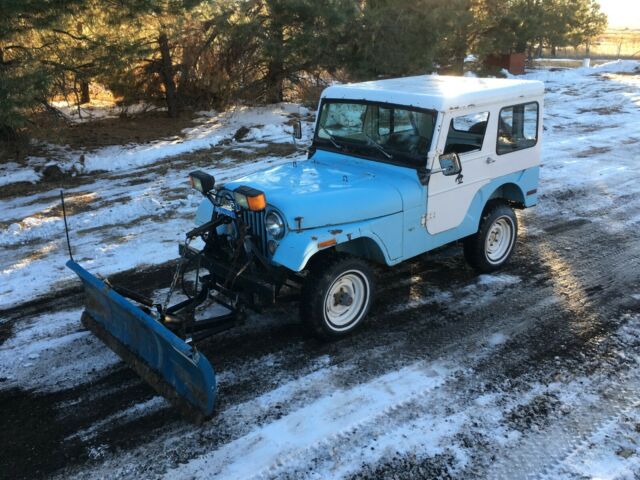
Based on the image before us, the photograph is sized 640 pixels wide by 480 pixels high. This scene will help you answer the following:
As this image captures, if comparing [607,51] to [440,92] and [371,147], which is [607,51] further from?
[371,147]

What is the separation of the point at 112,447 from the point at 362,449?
1664 millimetres

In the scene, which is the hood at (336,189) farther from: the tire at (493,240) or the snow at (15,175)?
the snow at (15,175)

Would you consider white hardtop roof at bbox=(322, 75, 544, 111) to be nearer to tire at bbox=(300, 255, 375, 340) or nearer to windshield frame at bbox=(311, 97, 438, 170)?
windshield frame at bbox=(311, 97, 438, 170)

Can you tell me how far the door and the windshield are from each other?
7.7 inches

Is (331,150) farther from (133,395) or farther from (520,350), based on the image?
(133,395)

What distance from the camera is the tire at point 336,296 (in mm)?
4453

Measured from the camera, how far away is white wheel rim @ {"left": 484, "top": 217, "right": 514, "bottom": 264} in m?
6.07

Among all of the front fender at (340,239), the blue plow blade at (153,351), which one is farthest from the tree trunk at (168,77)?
the front fender at (340,239)

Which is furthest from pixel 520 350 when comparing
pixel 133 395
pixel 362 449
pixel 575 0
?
pixel 575 0

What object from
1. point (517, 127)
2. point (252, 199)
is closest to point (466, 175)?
point (517, 127)

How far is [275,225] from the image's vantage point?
4375 mm

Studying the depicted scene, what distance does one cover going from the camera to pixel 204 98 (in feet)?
52.6

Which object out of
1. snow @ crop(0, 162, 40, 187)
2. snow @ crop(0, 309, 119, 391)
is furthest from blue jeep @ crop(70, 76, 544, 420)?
snow @ crop(0, 162, 40, 187)

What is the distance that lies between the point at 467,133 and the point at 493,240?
4.59 feet
